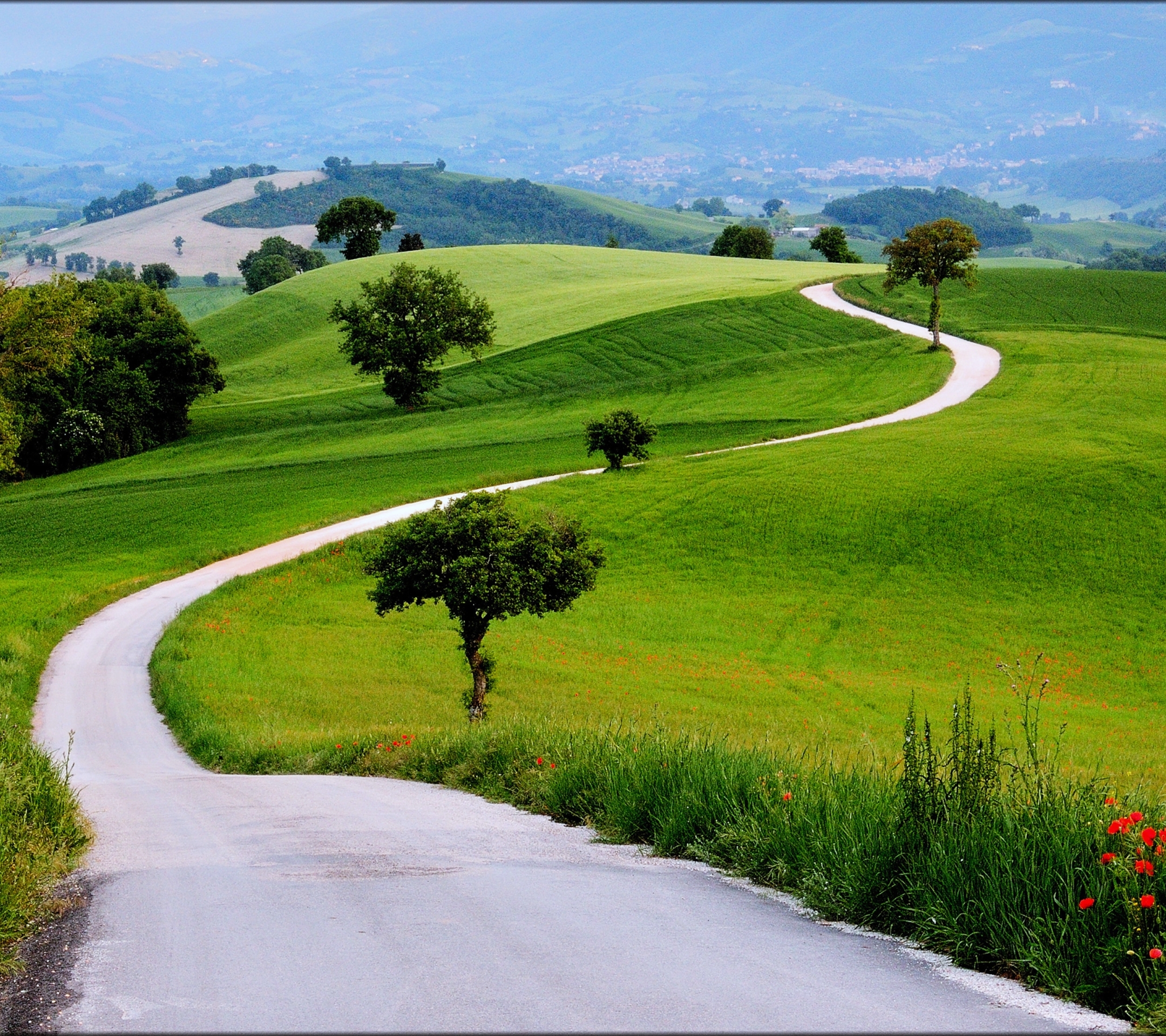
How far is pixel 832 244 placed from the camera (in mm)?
143625

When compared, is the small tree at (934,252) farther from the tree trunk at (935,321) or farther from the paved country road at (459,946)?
the paved country road at (459,946)

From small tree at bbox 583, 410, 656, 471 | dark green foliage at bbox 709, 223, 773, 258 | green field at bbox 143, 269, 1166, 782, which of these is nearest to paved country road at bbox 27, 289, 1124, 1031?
green field at bbox 143, 269, 1166, 782

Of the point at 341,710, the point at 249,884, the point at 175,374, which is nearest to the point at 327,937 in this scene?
the point at 249,884

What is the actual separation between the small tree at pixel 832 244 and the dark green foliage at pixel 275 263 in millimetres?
72008

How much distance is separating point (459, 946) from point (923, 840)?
320cm

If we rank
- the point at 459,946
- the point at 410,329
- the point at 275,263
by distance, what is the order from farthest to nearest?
1. the point at 275,263
2. the point at 410,329
3. the point at 459,946

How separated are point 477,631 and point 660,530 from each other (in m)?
18.8

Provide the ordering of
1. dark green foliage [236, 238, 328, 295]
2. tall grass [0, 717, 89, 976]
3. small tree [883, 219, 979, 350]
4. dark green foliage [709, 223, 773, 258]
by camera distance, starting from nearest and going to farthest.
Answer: tall grass [0, 717, 89, 976]
small tree [883, 219, 979, 350]
dark green foliage [236, 238, 328, 295]
dark green foliage [709, 223, 773, 258]

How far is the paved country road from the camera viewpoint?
462cm

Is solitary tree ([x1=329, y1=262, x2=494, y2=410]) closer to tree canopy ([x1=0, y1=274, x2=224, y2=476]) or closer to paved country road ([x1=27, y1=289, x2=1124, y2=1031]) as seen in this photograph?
tree canopy ([x1=0, y1=274, x2=224, y2=476])

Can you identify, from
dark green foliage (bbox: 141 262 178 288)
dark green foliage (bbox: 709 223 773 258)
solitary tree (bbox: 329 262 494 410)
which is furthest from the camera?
dark green foliage (bbox: 141 262 178 288)

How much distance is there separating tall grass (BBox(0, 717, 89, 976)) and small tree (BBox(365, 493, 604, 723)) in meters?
14.7

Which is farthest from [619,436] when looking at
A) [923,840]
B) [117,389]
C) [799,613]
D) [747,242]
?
[747,242]

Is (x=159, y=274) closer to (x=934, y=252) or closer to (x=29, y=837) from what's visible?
(x=934, y=252)
